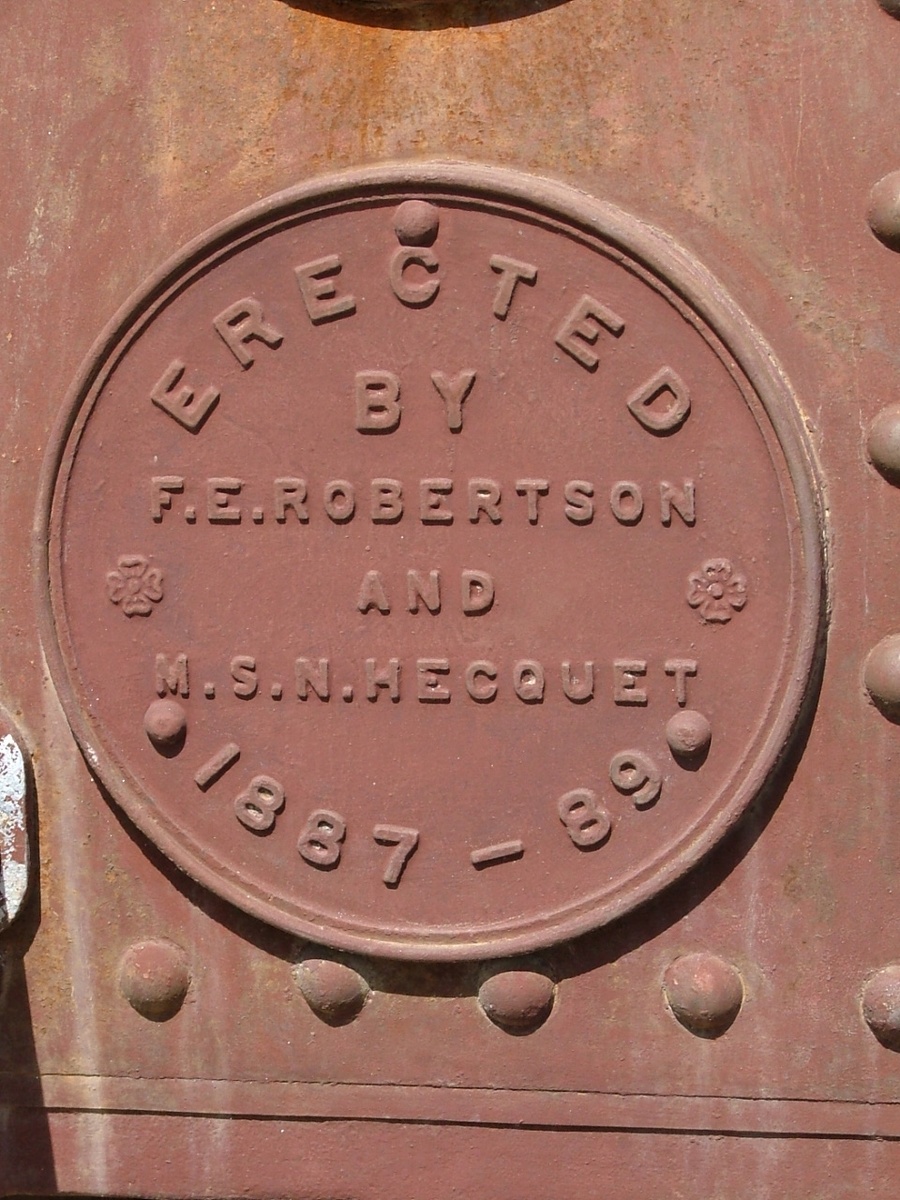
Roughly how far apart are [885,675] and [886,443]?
0.74 ft

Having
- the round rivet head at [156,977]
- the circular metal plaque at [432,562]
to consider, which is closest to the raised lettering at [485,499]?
the circular metal plaque at [432,562]

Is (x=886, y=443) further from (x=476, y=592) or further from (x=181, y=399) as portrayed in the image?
(x=181, y=399)

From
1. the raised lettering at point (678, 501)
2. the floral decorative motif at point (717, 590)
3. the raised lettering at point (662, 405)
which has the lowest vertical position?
the floral decorative motif at point (717, 590)

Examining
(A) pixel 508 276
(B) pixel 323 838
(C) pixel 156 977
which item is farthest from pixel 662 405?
(C) pixel 156 977

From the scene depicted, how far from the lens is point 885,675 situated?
1.33 m

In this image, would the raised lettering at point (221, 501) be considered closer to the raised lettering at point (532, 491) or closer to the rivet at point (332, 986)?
the raised lettering at point (532, 491)

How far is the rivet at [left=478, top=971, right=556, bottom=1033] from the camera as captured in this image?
139cm

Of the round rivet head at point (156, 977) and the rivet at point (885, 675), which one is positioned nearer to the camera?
the rivet at point (885, 675)

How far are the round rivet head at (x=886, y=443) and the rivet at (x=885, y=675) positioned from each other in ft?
0.54

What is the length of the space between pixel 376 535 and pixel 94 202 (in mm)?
455

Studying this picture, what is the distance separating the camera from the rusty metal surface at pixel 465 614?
51.8 inches

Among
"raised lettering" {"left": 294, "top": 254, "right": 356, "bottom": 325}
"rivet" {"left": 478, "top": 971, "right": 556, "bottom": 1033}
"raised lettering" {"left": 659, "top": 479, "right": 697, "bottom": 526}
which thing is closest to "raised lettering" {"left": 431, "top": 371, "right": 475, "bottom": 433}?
"raised lettering" {"left": 294, "top": 254, "right": 356, "bottom": 325}

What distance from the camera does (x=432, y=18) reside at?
135cm

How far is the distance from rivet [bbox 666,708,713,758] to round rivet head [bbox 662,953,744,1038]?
220 millimetres
